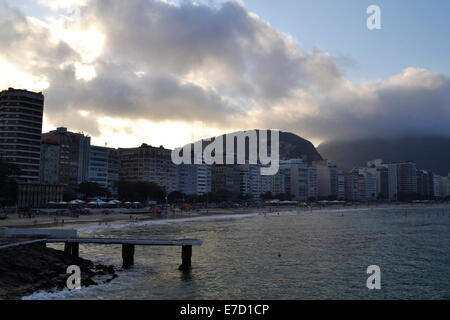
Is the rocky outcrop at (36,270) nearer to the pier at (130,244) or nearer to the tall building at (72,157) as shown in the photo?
the pier at (130,244)

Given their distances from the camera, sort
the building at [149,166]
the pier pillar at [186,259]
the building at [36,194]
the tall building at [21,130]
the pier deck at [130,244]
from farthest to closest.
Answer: the building at [149,166] < the tall building at [21,130] < the building at [36,194] < the pier deck at [130,244] < the pier pillar at [186,259]

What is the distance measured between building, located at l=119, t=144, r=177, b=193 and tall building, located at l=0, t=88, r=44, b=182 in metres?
68.2

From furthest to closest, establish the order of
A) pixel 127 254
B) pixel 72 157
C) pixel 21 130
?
pixel 72 157
pixel 21 130
pixel 127 254

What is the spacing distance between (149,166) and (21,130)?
74.3 meters

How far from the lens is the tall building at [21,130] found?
116438 millimetres

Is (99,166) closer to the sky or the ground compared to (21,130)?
closer to the ground

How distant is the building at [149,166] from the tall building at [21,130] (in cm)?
6821

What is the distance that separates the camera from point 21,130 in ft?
387

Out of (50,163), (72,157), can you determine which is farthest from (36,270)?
(72,157)

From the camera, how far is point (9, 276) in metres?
22.5

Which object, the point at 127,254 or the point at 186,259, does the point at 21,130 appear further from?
the point at 186,259

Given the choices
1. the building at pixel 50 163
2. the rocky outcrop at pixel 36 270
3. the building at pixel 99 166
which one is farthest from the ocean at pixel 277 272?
the building at pixel 99 166
